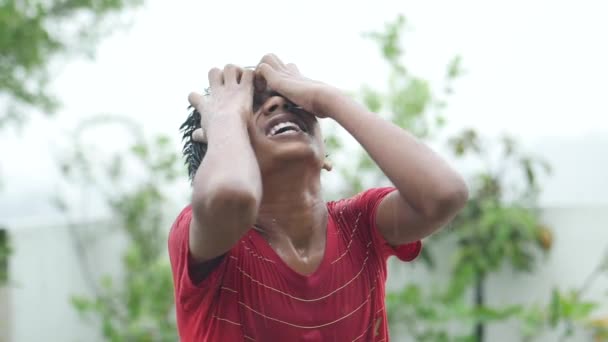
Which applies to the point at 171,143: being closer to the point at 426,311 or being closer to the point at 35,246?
the point at 35,246

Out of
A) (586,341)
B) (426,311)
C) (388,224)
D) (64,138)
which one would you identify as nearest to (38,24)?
(64,138)

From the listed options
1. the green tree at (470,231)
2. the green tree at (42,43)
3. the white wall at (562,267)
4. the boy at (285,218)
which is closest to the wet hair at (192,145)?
the boy at (285,218)

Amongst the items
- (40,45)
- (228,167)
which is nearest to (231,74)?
(228,167)

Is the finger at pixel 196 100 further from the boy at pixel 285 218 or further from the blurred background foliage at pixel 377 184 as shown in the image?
the blurred background foliage at pixel 377 184

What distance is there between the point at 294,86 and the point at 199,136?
0.11 m

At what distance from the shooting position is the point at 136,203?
2.98 m

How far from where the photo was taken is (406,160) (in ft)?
2.38

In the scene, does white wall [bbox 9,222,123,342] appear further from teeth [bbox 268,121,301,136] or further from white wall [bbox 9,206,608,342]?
teeth [bbox 268,121,301,136]

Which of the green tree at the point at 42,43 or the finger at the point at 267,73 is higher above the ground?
the green tree at the point at 42,43

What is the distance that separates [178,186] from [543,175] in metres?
1.38

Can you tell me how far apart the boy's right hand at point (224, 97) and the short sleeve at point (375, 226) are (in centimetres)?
19

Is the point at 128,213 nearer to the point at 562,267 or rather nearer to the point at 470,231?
the point at 470,231

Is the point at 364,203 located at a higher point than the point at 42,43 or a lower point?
lower

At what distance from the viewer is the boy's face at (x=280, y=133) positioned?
76cm
